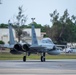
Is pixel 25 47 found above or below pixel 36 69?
above

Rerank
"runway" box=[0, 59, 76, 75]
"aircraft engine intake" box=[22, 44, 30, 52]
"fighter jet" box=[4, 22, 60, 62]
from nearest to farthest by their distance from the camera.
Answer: "runway" box=[0, 59, 76, 75] → "fighter jet" box=[4, 22, 60, 62] → "aircraft engine intake" box=[22, 44, 30, 52]

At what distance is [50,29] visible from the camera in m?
116

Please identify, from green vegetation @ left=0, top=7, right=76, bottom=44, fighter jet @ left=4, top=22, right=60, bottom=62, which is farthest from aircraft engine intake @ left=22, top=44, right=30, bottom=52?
green vegetation @ left=0, top=7, right=76, bottom=44

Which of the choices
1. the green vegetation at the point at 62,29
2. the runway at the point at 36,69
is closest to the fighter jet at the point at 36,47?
the runway at the point at 36,69

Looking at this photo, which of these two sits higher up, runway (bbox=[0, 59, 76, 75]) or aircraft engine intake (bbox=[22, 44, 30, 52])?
aircraft engine intake (bbox=[22, 44, 30, 52])

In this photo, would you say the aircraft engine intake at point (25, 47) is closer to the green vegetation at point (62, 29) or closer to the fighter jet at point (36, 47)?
the fighter jet at point (36, 47)

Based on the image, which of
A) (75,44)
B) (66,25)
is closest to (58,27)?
(66,25)

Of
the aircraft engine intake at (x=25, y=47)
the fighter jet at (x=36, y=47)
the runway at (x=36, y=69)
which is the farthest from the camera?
the aircraft engine intake at (x=25, y=47)

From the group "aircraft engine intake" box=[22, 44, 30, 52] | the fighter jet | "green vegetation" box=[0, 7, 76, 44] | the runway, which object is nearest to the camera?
the runway

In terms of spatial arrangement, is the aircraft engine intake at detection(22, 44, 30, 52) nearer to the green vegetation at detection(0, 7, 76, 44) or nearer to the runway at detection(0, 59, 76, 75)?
the runway at detection(0, 59, 76, 75)

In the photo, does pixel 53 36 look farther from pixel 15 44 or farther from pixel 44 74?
pixel 44 74

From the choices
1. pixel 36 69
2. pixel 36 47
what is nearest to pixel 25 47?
pixel 36 47

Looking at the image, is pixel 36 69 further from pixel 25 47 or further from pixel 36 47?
pixel 25 47

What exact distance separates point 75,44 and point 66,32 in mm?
7100
